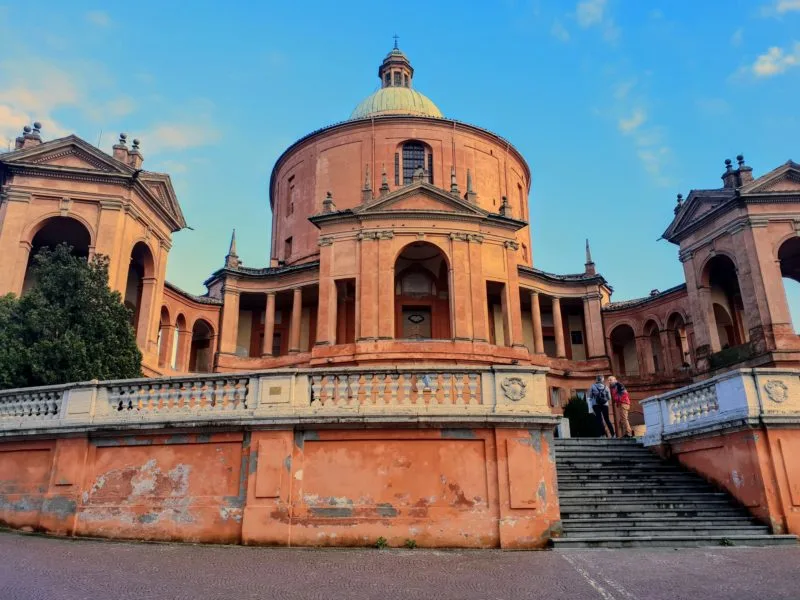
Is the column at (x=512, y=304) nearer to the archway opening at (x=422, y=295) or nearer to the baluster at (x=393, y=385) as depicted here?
the archway opening at (x=422, y=295)

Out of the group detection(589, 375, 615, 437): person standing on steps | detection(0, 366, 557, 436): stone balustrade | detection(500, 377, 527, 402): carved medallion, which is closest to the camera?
detection(0, 366, 557, 436): stone balustrade

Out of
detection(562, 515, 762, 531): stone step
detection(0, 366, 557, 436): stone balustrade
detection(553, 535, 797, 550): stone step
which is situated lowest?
detection(553, 535, 797, 550): stone step

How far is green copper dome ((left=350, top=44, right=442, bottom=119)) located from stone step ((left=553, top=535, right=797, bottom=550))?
2979 centimetres

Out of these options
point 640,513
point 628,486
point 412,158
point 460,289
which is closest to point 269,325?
point 460,289

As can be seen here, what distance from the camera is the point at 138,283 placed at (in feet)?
86.5

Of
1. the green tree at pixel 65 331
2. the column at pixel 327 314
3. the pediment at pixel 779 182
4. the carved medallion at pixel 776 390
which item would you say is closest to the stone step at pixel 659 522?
the carved medallion at pixel 776 390

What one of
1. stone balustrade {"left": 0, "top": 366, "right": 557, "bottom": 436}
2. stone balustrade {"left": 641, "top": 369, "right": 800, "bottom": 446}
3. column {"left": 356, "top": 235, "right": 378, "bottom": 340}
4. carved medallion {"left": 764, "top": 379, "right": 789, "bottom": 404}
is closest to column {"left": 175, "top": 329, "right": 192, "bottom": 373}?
column {"left": 356, "top": 235, "right": 378, "bottom": 340}

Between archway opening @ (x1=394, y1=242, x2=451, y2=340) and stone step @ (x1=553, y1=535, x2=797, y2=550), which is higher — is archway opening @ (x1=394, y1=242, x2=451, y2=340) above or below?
above

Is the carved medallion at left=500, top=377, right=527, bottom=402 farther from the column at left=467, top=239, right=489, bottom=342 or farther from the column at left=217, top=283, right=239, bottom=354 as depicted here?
the column at left=217, top=283, right=239, bottom=354

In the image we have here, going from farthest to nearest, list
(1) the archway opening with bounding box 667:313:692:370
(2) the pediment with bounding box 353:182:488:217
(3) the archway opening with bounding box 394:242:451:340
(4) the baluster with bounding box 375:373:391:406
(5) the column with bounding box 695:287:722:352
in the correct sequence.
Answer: (1) the archway opening with bounding box 667:313:692:370
(3) the archway opening with bounding box 394:242:451:340
(2) the pediment with bounding box 353:182:488:217
(5) the column with bounding box 695:287:722:352
(4) the baluster with bounding box 375:373:391:406

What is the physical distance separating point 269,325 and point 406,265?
781 centimetres

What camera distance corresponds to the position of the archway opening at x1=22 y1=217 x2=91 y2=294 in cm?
2280

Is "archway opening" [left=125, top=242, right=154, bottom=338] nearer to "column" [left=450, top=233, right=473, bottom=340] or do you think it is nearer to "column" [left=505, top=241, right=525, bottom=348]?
"column" [left=450, top=233, right=473, bottom=340]

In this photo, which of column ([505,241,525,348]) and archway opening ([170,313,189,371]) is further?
archway opening ([170,313,189,371])
